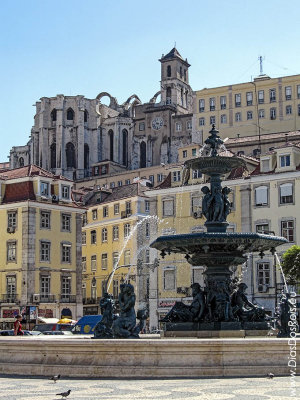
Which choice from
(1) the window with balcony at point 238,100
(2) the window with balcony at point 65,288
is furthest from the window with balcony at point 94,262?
(1) the window with balcony at point 238,100

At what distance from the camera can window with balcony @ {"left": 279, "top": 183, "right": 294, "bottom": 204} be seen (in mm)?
47713

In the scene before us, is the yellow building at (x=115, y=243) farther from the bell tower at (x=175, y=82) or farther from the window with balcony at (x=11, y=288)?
the bell tower at (x=175, y=82)

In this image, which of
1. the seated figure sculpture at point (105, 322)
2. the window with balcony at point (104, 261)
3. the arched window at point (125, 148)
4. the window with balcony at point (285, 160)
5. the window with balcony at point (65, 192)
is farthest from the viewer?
the arched window at point (125, 148)

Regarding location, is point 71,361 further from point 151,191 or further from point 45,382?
point 151,191

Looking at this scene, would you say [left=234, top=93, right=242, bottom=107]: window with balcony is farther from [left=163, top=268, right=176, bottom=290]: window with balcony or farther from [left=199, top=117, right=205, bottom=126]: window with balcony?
[left=163, top=268, right=176, bottom=290]: window with balcony

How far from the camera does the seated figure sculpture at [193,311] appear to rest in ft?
64.4

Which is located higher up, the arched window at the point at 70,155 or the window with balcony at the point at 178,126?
the window with balcony at the point at 178,126

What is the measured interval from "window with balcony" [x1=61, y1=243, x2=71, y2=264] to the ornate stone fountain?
36.9 m

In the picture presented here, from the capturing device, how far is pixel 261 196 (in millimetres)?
49000

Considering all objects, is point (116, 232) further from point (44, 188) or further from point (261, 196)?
point (261, 196)

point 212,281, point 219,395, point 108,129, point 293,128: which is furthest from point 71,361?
point 108,129

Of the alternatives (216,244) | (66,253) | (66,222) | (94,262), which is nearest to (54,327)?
(66,253)

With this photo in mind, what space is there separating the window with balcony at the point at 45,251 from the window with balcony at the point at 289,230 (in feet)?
56.5

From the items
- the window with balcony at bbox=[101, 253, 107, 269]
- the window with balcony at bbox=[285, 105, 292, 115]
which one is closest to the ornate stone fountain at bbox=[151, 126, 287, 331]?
the window with balcony at bbox=[101, 253, 107, 269]
